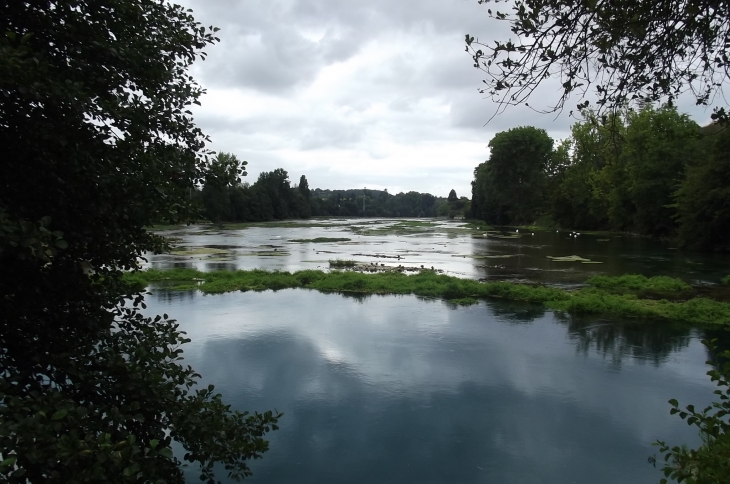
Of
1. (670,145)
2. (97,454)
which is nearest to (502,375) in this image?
(97,454)

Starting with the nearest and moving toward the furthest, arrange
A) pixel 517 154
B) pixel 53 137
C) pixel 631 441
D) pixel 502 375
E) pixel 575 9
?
pixel 53 137, pixel 575 9, pixel 631 441, pixel 502 375, pixel 517 154

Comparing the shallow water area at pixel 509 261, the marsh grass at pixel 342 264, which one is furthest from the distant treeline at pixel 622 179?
the marsh grass at pixel 342 264

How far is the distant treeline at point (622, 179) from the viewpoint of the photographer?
31297 mm

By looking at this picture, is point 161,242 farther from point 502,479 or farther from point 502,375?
point 502,375

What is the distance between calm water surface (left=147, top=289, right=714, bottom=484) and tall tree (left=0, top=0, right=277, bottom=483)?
13.7ft

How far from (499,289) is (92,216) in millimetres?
17539

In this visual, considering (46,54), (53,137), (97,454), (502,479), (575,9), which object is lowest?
(502,479)

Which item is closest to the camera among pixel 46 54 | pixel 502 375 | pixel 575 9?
pixel 46 54

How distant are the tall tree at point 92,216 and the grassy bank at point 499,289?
12.3 metres

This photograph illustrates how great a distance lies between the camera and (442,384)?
1077 cm

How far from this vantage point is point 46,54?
358 cm

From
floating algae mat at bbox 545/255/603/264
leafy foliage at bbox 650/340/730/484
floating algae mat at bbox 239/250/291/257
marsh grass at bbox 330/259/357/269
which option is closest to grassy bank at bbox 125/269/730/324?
marsh grass at bbox 330/259/357/269

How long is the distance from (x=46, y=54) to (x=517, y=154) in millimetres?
88833

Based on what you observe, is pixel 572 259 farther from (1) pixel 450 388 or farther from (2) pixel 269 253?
(1) pixel 450 388
